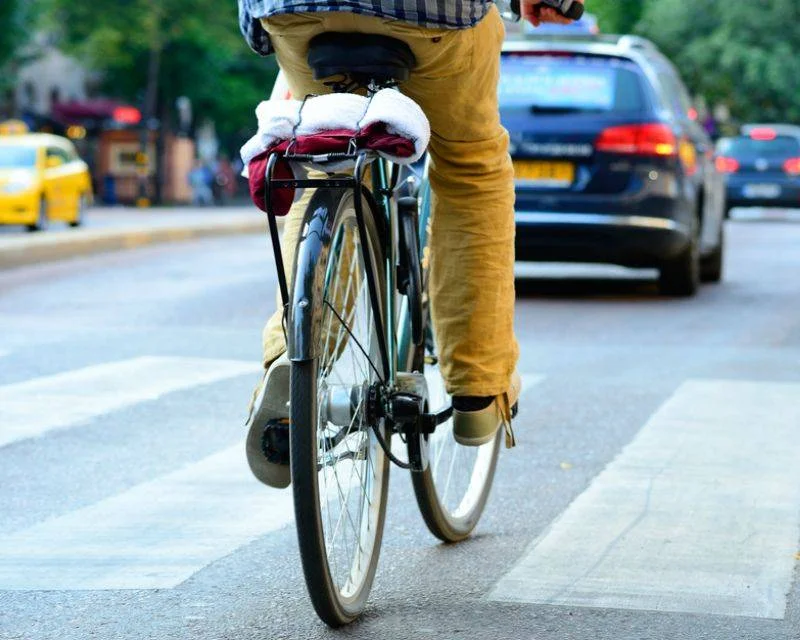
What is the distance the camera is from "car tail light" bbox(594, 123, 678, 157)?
37.6 ft

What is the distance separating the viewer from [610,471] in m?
5.43

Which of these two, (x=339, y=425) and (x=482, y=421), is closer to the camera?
(x=339, y=425)

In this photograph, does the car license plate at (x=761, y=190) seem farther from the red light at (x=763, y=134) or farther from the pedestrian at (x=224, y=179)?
the pedestrian at (x=224, y=179)

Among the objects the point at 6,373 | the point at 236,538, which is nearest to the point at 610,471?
the point at 236,538

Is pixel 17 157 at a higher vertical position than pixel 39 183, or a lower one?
higher

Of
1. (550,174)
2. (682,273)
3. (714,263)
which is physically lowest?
(714,263)

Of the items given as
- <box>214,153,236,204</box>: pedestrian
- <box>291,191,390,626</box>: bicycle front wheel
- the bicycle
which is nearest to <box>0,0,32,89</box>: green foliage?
<box>214,153,236,204</box>: pedestrian

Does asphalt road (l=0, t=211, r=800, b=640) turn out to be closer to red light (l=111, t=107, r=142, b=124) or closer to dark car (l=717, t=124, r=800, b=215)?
dark car (l=717, t=124, r=800, b=215)

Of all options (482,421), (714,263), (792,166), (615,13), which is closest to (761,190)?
(792,166)

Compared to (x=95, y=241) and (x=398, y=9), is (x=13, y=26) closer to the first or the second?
(x=95, y=241)

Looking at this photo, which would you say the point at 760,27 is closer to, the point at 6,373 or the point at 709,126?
the point at 709,126

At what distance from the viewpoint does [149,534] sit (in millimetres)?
4449

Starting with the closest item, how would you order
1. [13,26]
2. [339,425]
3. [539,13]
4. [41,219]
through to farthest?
[339,425], [539,13], [41,219], [13,26]

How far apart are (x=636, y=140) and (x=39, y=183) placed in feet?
53.3
